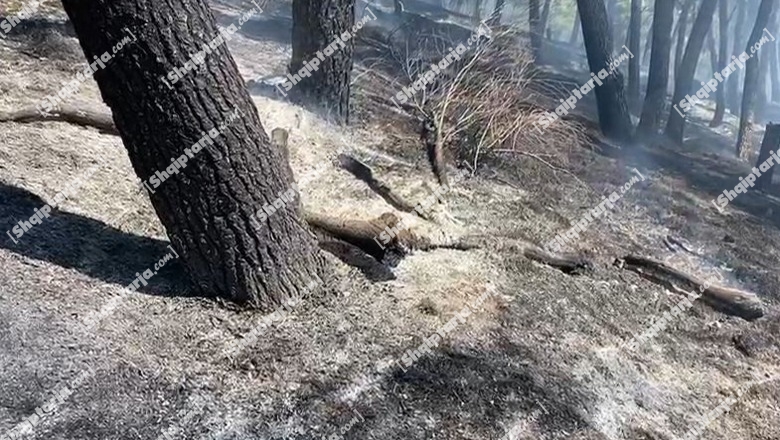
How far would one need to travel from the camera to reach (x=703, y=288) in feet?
15.5

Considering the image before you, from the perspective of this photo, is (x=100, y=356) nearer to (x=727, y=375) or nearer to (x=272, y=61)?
(x=727, y=375)

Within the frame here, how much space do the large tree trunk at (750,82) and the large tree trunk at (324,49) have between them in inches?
383

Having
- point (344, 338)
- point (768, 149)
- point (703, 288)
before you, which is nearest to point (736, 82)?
point (768, 149)

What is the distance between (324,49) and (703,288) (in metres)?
3.91

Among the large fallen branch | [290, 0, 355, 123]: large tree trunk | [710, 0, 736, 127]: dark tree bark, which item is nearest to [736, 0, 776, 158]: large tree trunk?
[710, 0, 736, 127]: dark tree bark

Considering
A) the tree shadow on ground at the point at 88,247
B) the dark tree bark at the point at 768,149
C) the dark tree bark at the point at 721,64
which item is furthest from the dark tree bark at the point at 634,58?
the tree shadow on ground at the point at 88,247

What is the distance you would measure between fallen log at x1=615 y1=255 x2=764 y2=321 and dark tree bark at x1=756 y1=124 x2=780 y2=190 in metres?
5.37

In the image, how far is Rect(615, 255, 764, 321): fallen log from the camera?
4.62 m

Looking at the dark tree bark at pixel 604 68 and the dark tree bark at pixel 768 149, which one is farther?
the dark tree bark at pixel 768 149

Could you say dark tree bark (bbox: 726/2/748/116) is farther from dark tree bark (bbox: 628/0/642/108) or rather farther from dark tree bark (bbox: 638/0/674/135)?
dark tree bark (bbox: 638/0/674/135)

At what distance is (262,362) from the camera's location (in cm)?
282

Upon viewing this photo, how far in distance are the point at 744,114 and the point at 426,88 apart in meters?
9.58

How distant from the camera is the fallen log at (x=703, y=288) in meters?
4.62

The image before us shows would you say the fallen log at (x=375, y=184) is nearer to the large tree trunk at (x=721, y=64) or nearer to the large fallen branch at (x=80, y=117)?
the large fallen branch at (x=80, y=117)
